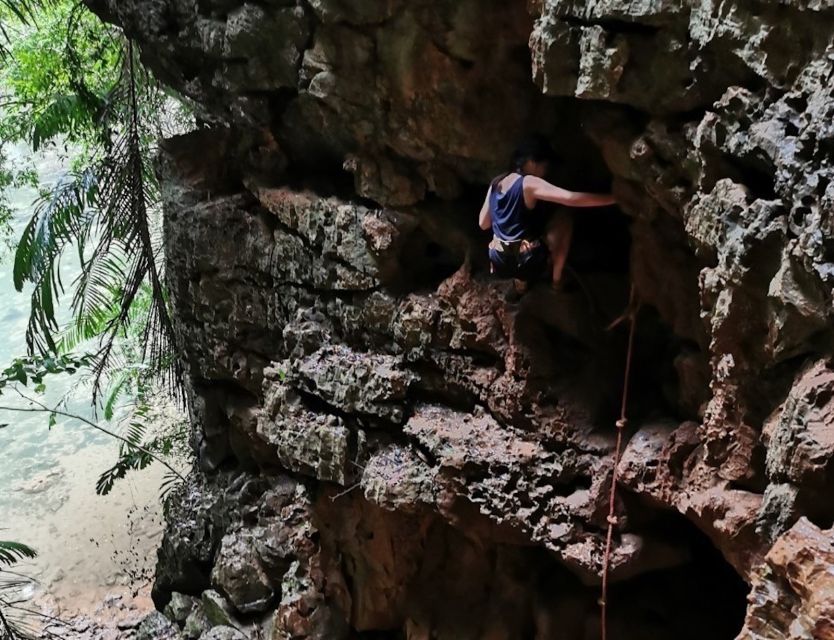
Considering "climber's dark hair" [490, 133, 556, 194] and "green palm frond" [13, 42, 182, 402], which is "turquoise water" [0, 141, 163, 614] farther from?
"climber's dark hair" [490, 133, 556, 194]

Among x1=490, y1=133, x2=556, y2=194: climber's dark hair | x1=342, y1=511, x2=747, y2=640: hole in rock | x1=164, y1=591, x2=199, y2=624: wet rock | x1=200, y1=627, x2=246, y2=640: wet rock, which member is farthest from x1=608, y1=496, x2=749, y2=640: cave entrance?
x1=164, y1=591, x2=199, y2=624: wet rock

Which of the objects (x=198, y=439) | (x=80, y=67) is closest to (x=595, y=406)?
(x=198, y=439)

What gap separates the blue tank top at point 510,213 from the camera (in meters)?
3.62

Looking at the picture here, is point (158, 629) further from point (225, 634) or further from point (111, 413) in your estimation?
point (111, 413)

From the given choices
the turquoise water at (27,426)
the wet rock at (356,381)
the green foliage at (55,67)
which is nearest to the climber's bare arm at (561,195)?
the wet rock at (356,381)

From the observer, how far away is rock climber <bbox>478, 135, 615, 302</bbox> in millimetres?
3590

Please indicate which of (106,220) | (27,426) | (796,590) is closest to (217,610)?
(106,220)

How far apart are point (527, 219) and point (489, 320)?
722mm

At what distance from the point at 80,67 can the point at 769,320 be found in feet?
22.1

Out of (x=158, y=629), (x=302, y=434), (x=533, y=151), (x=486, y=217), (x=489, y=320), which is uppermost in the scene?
(x=533, y=151)

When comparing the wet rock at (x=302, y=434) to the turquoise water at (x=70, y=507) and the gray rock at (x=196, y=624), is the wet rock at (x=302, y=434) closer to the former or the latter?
the gray rock at (x=196, y=624)

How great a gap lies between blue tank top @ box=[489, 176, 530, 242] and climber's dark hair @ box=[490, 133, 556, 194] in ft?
0.33

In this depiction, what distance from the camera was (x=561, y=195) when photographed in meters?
3.47

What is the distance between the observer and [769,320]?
2736 mm
